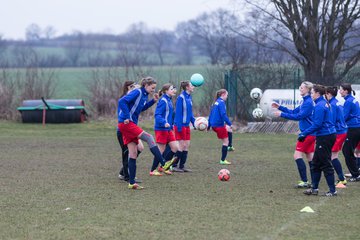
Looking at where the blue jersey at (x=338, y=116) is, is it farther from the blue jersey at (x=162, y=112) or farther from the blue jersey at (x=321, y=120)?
the blue jersey at (x=162, y=112)

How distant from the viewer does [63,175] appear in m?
14.0

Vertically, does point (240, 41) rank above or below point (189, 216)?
above

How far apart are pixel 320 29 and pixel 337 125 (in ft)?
63.4

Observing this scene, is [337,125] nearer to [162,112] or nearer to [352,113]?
[352,113]

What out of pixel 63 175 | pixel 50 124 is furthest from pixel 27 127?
pixel 63 175

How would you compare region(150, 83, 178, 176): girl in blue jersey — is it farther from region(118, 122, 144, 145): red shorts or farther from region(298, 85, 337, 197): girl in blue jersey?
region(298, 85, 337, 197): girl in blue jersey

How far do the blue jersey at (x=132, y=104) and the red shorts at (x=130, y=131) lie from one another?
105mm

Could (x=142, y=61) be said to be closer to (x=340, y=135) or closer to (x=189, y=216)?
(x=340, y=135)

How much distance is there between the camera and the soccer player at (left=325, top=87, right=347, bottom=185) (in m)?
12.0

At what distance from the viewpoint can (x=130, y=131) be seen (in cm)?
1205

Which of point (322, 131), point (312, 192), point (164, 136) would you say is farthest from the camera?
point (164, 136)

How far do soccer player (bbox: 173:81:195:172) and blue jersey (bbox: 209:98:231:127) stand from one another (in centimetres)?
105

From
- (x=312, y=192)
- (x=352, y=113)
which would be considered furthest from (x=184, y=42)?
(x=312, y=192)

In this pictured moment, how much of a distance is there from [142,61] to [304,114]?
83.8ft
